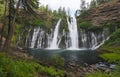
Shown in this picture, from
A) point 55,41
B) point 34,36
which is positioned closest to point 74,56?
point 55,41

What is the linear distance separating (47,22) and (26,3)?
208 feet

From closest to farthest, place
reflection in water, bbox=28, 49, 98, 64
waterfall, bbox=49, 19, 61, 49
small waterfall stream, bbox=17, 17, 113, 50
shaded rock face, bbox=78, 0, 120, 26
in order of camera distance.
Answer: reflection in water, bbox=28, 49, 98, 64 < small waterfall stream, bbox=17, 17, 113, 50 < waterfall, bbox=49, 19, 61, 49 < shaded rock face, bbox=78, 0, 120, 26

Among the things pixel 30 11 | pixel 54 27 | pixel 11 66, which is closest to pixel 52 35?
pixel 54 27

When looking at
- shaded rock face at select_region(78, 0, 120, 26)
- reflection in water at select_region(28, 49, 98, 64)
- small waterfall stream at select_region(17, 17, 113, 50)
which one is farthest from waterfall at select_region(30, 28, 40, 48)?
reflection in water at select_region(28, 49, 98, 64)

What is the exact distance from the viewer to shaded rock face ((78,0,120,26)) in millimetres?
78387

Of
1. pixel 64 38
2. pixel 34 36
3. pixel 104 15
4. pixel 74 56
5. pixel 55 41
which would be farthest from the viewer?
pixel 104 15

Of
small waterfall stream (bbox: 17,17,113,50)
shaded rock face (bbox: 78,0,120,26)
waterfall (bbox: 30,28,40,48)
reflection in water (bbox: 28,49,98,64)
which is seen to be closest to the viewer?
reflection in water (bbox: 28,49,98,64)

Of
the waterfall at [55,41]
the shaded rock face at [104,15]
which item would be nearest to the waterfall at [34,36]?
the waterfall at [55,41]

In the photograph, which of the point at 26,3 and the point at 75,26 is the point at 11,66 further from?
the point at 75,26

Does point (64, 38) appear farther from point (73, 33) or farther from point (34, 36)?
point (34, 36)

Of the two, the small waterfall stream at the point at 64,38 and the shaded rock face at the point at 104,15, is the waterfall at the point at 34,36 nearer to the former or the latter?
the small waterfall stream at the point at 64,38

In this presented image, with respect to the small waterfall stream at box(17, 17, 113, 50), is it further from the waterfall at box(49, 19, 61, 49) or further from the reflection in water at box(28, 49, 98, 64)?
the reflection in water at box(28, 49, 98, 64)

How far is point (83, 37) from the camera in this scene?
255 feet

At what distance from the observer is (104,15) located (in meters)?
83.6
